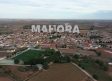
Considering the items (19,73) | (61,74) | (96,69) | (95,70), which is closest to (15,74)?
(19,73)

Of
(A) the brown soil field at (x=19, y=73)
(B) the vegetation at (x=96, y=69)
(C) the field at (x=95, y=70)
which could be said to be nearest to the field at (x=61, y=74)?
(A) the brown soil field at (x=19, y=73)

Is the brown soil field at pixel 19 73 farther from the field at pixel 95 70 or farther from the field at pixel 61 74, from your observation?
the field at pixel 95 70

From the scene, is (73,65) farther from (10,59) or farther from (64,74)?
(10,59)

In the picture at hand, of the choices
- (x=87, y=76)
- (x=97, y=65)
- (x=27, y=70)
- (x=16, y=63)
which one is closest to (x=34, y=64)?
(x=27, y=70)

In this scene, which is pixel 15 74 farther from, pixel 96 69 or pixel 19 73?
pixel 96 69

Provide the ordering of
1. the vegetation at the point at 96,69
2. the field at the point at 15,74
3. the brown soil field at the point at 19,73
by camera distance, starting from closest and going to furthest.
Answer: the field at the point at 15,74
the brown soil field at the point at 19,73
the vegetation at the point at 96,69
